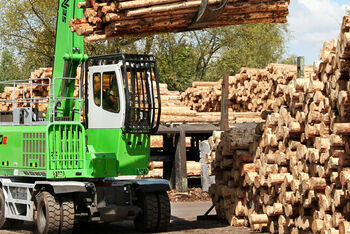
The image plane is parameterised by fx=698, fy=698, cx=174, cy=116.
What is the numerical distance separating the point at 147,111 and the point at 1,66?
56327mm

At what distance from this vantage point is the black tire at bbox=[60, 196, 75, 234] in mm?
12695

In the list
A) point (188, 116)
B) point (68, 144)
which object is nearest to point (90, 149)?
point (68, 144)

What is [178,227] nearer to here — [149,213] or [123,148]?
[149,213]

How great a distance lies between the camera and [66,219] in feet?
41.8

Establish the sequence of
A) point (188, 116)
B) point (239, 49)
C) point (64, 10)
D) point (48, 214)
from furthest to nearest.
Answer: point (239, 49), point (188, 116), point (64, 10), point (48, 214)

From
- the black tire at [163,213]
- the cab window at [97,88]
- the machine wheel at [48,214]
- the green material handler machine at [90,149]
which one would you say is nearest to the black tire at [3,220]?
the green material handler machine at [90,149]

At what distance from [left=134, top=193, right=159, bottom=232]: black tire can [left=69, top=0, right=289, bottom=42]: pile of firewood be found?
3241 millimetres

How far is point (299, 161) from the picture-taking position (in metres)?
11.9

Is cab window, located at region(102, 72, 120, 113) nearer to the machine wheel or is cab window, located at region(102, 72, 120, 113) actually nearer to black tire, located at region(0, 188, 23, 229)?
the machine wheel

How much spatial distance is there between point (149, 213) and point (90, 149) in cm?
169

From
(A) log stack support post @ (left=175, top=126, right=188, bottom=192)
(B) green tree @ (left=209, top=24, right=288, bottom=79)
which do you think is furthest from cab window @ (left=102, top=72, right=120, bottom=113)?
(B) green tree @ (left=209, top=24, right=288, bottom=79)

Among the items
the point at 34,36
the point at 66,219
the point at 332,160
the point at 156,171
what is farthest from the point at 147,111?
the point at 34,36

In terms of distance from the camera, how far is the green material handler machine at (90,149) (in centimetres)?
1300

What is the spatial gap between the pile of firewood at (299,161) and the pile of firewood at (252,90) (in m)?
6.45
